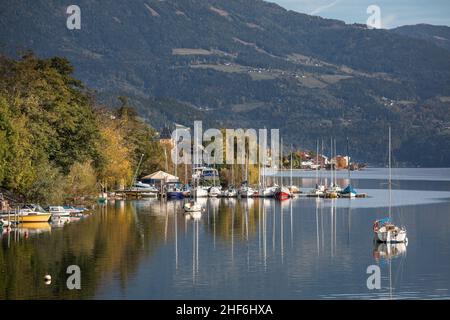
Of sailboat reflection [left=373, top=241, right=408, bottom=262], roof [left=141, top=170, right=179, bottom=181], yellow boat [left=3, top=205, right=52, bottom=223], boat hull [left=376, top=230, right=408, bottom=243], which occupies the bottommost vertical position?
sailboat reflection [left=373, top=241, right=408, bottom=262]

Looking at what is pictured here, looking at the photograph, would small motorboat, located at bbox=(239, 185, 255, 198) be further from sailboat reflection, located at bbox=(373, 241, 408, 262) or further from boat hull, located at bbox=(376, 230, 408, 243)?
sailboat reflection, located at bbox=(373, 241, 408, 262)

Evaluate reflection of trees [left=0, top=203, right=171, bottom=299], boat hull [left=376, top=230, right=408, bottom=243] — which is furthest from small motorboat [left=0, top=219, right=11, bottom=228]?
boat hull [left=376, top=230, right=408, bottom=243]

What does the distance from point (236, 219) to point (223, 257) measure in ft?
94.4

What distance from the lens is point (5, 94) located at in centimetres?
8356

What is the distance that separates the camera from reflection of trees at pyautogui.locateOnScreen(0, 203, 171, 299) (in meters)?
46.5

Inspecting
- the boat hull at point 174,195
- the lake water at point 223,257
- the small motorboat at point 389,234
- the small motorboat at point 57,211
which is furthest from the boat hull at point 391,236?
the boat hull at point 174,195

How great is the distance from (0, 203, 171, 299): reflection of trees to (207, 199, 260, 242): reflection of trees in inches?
187

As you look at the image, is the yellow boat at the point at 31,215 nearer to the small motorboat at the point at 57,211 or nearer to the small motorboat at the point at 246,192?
the small motorboat at the point at 57,211

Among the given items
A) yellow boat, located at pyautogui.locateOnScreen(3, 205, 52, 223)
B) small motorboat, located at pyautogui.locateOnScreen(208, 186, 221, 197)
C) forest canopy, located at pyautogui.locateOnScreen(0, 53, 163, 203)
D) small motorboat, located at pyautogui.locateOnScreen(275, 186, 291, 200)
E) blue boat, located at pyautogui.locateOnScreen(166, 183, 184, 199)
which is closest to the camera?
yellow boat, located at pyautogui.locateOnScreen(3, 205, 52, 223)

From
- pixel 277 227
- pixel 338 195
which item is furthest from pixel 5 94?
pixel 338 195

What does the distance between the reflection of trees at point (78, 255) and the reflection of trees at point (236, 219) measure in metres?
4.75

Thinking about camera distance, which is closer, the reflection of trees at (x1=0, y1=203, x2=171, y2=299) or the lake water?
the reflection of trees at (x1=0, y1=203, x2=171, y2=299)

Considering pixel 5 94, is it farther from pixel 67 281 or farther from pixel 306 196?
pixel 306 196
